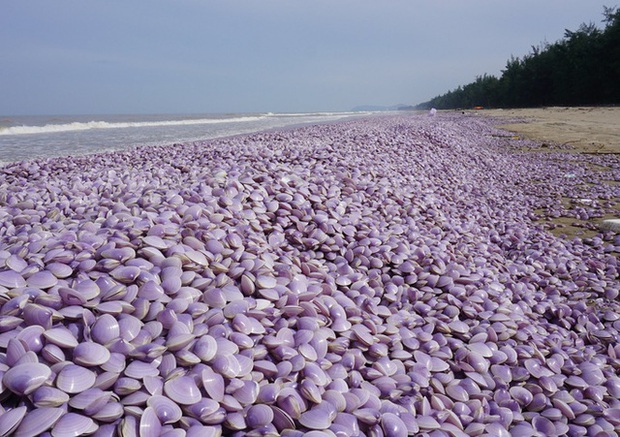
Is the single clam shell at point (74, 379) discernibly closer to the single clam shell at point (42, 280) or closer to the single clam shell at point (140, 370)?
the single clam shell at point (140, 370)

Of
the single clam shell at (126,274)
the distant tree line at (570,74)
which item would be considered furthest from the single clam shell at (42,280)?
the distant tree line at (570,74)

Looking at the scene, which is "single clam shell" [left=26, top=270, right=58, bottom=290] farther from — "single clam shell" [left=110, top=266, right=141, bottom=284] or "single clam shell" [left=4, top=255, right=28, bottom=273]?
"single clam shell" [left=110, top=266, right=141, bottom=284]

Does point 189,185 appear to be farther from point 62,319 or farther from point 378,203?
point 62,319

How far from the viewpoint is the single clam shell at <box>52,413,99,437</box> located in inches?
47.7

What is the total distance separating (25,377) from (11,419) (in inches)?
4.9

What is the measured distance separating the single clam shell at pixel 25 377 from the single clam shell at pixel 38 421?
0.08 meters

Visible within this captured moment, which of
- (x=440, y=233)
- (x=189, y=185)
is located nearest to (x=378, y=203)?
(x=440, y=233)

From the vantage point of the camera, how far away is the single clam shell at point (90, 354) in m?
1.41

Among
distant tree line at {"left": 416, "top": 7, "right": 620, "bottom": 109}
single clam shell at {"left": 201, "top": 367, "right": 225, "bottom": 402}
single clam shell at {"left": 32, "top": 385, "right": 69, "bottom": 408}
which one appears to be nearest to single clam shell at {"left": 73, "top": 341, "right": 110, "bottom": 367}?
single clam shell at {"left": 32, "top": 385, "right": 69, "bottom": 408}

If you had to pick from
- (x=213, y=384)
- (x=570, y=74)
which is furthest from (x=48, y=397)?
(x=570, y=74)

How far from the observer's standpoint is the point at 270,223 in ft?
9.79

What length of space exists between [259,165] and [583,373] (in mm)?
3160

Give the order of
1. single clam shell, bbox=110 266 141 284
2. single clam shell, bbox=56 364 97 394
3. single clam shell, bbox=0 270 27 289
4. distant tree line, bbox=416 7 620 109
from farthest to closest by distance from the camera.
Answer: distant tree line, bbox=416 7 620 109 → single clam shell, bbox=110 266 141 284 → single clam shell, bbox=0 270 27 289 → single clam shell, bbox=56 364 97 394

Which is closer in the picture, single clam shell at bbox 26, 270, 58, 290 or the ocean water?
single clam shell at bbox 26, 270, 58, 290
